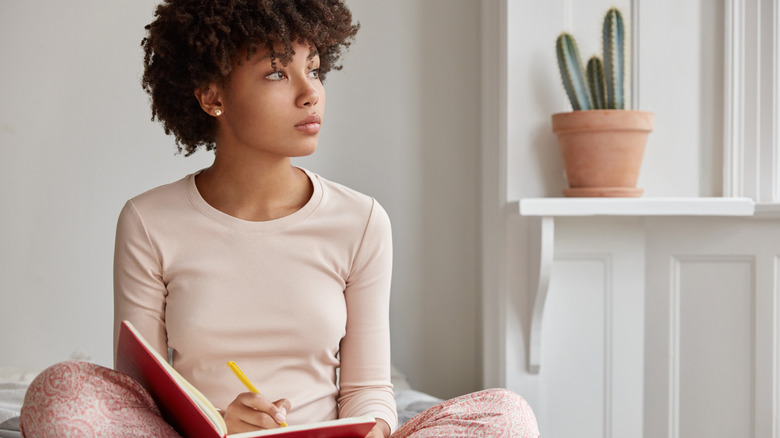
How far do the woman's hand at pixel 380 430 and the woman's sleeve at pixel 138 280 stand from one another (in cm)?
35

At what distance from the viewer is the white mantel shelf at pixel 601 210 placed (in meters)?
1.58

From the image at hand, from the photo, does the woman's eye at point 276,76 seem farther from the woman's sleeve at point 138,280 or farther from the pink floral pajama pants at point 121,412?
the pink floral pajama pants at point 121,412

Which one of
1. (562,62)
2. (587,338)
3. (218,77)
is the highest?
→ (562,62)

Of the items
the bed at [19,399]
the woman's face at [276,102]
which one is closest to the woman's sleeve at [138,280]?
the woman's face at [276,102]

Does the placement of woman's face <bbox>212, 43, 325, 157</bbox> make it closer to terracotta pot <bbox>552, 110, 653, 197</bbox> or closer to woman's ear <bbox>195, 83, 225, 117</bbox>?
woman's ear <bbox>195, 83, 225, 117</bbox>

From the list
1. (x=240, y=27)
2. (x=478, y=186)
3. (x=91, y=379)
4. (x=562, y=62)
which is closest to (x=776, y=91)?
(x=562, y=62)

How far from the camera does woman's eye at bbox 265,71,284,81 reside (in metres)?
1.08

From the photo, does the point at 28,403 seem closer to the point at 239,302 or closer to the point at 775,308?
the point at 239,302

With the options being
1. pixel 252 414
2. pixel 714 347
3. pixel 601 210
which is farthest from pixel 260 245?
pixel 714 347

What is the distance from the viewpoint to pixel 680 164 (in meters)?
1.78

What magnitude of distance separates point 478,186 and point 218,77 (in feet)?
4.08

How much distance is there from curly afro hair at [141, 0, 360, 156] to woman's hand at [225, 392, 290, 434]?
46 cm

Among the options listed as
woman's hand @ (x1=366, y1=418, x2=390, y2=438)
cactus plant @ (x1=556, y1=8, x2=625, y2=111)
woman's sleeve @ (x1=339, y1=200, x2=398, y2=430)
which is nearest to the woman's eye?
woman's sleeve @ (x1=339, y1=200, x2=398, y2=430)

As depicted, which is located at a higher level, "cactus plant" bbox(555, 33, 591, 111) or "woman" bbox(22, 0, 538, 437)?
"cactus plant" bbox(555, 33, 591, 111)
